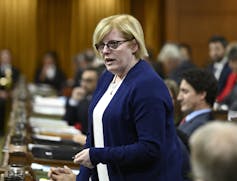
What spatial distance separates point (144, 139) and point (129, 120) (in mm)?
120

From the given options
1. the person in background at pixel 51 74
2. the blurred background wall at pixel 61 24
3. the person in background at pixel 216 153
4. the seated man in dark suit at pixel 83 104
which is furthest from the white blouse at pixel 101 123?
the blurred background wall at pixel 61 24

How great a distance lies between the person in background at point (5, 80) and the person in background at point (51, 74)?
60 cm

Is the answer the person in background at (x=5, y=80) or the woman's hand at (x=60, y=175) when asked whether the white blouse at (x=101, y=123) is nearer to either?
the woman's hand at (x=60, y=175)

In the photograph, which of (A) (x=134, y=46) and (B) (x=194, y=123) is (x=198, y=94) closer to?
(B) (x=194, y=123)

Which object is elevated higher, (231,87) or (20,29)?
(20,29)

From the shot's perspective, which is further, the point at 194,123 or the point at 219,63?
the point at 219,63

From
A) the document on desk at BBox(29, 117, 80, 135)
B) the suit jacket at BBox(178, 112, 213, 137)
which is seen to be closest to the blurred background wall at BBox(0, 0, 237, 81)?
the document on desk at BBox(29, 117, 80, 135)

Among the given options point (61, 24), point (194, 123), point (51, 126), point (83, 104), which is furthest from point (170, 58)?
point (61, 24)

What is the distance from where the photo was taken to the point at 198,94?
4.79 metres

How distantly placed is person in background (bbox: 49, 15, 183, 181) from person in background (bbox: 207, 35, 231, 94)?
530 cm

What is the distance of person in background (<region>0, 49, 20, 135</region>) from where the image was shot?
1209 cm

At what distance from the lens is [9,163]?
368cm

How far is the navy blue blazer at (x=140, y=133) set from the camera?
9.60 ft

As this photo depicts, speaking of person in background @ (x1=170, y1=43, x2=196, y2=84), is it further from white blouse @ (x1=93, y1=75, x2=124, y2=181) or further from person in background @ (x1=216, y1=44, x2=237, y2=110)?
white blouse @ (x1=93, y1=75, x2=124, y2=181)
